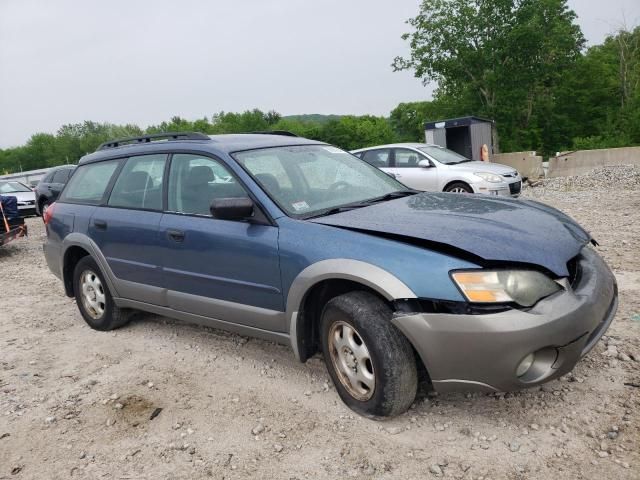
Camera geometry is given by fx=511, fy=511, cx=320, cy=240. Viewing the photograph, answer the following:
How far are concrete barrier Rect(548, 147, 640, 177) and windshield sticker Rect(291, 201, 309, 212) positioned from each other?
14519 mm

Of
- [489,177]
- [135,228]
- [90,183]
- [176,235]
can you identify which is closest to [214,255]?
[176,235]

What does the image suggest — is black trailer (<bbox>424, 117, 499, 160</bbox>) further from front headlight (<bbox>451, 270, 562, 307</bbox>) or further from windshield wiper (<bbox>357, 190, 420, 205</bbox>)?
front headlight (<bbox>451, 270, 562, 307</bbox>)

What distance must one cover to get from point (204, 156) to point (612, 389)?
3.03 m

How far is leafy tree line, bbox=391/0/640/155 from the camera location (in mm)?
25969

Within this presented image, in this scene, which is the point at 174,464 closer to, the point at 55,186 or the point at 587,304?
the point at 587,304

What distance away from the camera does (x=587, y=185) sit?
13.2 metres

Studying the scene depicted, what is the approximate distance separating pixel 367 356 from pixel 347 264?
52 centimetres

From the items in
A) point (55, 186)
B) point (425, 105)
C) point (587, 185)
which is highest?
point (425, 105)

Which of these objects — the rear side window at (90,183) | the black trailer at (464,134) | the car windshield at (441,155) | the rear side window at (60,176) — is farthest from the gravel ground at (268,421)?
the black trailer at (464,134)

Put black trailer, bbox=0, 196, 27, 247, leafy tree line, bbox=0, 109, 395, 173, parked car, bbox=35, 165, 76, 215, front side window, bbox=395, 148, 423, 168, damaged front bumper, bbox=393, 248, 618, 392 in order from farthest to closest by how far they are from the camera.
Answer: leafy tree line, bbox=0, 109, 395, 173
parked car, bbox=35, 165, 76, 215
front side window, bbox=395, 148, 423, 168
black trailer, bbox=0, 196, 27, 247
damaged front bumper, bbox=393, 248, 618, 392

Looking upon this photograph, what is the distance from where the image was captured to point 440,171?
10695 millimetres

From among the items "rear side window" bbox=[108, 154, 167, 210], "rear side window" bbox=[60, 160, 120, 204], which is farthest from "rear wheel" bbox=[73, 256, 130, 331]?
"rear side window" bbox=[108, 154, 167, 210]

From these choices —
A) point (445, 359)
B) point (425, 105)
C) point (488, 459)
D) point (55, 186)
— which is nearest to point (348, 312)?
point (445, 359)

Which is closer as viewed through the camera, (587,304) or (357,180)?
(587,304)
